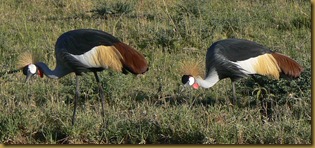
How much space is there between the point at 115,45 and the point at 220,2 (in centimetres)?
462

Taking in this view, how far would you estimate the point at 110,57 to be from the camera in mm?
5566

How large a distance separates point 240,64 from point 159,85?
102 cm

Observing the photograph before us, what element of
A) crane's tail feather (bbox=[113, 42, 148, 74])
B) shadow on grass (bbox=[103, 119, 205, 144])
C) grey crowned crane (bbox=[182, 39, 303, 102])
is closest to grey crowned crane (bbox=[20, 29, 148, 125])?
crane's tail feather (bbox=[113, 42, 148, 74])

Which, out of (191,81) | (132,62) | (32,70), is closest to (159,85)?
(191,81)

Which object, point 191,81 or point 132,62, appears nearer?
point 132,62

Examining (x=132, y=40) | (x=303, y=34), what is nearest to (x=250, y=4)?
(x=303, y=34)

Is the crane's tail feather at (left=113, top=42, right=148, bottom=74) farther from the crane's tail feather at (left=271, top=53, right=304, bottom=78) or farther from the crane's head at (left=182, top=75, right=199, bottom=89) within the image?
the crane's tail feather at (left=271, top=53, right=304, bottom=78)

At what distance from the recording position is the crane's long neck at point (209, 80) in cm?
598

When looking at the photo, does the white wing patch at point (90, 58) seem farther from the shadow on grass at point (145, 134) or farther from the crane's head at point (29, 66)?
the shadow on grass at point (145, 134)

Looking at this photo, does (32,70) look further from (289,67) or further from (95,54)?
(289,67)

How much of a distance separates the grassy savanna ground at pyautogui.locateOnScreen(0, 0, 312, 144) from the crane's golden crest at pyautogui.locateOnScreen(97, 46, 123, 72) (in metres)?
0.39

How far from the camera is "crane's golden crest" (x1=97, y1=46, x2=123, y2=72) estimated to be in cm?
556

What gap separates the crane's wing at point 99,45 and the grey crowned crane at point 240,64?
1.95ft

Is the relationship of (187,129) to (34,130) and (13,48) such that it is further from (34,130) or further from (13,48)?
(13,48)
